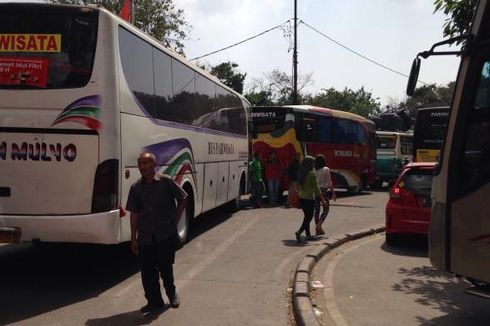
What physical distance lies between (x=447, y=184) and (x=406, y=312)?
5.72 ft

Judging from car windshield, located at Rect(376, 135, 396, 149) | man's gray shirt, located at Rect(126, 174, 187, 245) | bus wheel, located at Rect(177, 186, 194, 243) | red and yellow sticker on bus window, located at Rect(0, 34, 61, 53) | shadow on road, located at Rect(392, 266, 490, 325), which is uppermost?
red and yellow sticker on bus window, located at Rect(0, 34, 61, 53)

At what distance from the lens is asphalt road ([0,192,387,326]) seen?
20.2 feet

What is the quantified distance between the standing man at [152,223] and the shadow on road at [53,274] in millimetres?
1073

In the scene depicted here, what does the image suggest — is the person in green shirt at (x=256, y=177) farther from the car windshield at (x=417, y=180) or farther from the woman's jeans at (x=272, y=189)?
the car windshield at (x=417, y=180)

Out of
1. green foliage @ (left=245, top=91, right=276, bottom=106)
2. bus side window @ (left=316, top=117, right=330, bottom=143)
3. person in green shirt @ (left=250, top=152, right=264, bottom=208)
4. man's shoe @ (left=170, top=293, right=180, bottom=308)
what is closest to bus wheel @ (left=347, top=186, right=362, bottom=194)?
bus side window @ (left=316, top=117, right=330, bottom=143)

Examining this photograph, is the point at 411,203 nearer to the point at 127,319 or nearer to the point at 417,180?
the point at 417,180

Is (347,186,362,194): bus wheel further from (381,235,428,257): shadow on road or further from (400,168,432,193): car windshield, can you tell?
(400,168,432,193): car windshield

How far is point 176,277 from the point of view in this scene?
26.5ft

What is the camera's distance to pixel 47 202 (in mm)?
7004

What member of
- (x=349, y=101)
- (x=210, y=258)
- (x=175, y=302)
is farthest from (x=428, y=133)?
(x=349, y=101)

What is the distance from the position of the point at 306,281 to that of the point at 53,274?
3.53 meters

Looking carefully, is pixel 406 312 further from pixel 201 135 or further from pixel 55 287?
pixel 201 135

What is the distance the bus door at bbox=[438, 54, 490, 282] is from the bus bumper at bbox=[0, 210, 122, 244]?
3.92 meters

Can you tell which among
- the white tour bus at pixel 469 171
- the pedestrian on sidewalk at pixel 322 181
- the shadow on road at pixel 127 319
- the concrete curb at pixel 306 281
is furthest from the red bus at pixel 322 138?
the white tour bus at pixel 469 171
